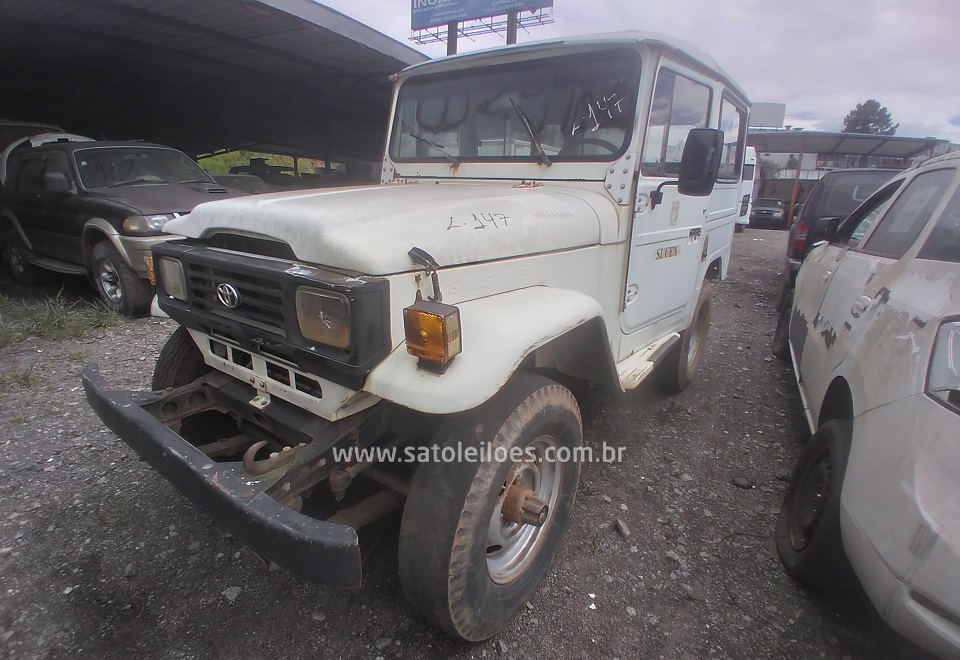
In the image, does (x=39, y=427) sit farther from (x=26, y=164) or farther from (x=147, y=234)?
(x=26, y=164)

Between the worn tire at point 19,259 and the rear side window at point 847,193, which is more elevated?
the rear side window at point 847,193

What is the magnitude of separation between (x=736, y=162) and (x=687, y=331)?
1.72m

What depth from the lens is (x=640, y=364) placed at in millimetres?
2965

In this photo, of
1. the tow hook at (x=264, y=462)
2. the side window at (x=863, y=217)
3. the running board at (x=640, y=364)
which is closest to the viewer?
the tow hook at (x=264, y=462)

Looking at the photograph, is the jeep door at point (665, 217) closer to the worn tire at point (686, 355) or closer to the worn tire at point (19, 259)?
the worn tire at point (686, 355)

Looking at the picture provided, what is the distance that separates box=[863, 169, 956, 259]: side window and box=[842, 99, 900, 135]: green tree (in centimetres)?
6858

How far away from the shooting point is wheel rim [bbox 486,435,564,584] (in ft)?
6.56

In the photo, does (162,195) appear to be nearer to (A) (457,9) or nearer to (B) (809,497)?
(B) (809,497)

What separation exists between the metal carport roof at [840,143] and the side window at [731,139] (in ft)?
46.3

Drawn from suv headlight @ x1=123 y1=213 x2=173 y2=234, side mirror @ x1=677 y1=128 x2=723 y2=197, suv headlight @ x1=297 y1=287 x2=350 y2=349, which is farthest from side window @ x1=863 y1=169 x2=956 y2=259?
suv headlight @ x1=123 y1=213 x2=173 y2=234

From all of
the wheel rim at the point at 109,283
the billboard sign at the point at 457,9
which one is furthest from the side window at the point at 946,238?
the billboard sign at the point at 457,9

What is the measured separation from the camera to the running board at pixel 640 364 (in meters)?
2.70

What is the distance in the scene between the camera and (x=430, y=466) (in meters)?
1.75

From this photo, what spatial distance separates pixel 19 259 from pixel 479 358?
8110mm
